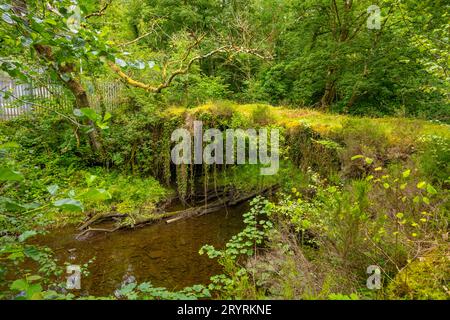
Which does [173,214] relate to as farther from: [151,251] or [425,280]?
[425,280]

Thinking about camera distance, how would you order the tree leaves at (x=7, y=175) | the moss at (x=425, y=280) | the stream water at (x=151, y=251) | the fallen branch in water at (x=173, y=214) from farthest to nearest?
the fallen branch in water at (x=173, y=214)
the stream water at (x=151, y=251)
the moss at (x=425, y=280)
the tree leaves at (x=7, y=175)

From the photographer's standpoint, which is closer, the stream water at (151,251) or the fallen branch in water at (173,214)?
the stream water at (151,251)

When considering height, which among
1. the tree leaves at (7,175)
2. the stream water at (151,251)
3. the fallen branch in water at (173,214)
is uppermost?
the tree leaves at (7,175)

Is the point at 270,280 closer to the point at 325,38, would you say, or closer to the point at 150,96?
the point at 150,96

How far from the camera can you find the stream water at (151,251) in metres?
4.40

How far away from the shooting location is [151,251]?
17.3ft

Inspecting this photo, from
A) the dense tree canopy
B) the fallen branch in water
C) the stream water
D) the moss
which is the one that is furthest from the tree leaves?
the dense tree canopy

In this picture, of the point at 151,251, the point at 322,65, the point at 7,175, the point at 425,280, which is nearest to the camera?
the point at 7,175

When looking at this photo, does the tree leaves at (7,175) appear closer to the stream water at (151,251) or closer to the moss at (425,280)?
the moss at (425,280)

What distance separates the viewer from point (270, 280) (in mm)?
3059

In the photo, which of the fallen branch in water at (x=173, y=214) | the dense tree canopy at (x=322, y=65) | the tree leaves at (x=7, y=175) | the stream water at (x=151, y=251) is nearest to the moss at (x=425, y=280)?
the tree leaves at (x=7, y=175)

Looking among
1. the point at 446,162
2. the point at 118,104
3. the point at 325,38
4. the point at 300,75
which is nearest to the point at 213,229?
the point at 446,162

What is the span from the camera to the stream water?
440 cm

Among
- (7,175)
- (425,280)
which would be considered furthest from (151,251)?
(7,175)
